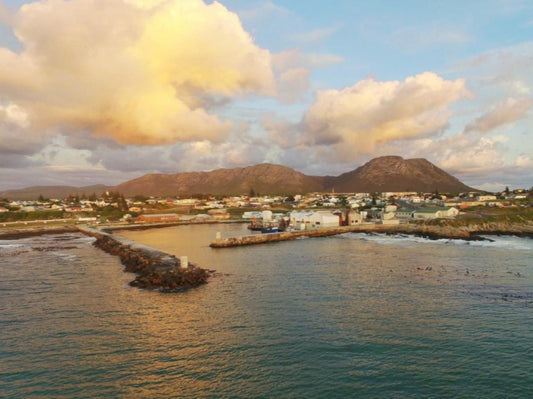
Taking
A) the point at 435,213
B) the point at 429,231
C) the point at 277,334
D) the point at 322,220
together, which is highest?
the point at 435,213

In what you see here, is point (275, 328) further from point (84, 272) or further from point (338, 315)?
point (84, 272)

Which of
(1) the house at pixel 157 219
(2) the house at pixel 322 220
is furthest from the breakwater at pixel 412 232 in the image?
(1) the house at pixel 157 219

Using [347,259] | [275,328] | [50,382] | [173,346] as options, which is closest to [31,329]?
[50,382]

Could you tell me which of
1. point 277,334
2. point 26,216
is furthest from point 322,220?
point 26,216

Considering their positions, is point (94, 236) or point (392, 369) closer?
point (392, 369)

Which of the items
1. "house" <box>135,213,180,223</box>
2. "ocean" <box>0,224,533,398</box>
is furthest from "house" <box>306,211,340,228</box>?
"house" <box>135,213,180,223</box>

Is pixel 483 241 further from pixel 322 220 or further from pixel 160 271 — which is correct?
pixel 160 271

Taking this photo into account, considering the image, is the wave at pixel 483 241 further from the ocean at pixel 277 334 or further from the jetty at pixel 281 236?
the ocean at pixel 277 334
